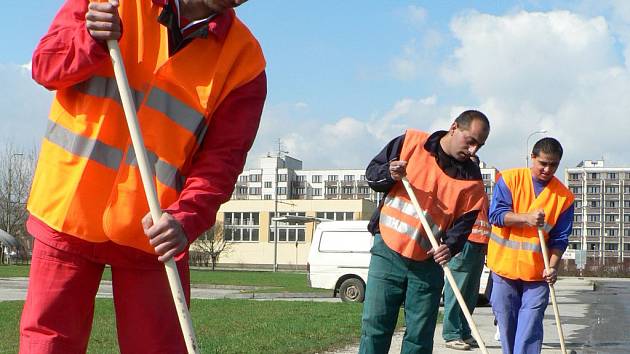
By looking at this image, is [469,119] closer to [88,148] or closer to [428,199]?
[428,199]

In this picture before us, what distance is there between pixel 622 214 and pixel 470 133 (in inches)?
5956

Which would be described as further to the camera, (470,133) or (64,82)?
(470,133)

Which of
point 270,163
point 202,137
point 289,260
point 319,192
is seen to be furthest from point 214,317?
point 319,192

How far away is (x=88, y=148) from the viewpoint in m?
2.85

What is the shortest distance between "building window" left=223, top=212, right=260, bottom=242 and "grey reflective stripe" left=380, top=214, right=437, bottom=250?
8630 cm

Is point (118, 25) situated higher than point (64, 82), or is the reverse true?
point (118, 25)

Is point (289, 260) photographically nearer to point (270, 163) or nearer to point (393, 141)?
point (270, 163)

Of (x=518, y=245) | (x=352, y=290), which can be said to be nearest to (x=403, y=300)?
(x=518, y=245)

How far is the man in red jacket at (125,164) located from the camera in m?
2.80

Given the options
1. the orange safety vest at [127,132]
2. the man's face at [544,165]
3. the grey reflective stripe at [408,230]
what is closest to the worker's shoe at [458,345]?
the man's face at [544,165]

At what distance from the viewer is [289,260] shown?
8456cm

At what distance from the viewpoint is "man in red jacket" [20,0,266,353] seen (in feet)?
9.20

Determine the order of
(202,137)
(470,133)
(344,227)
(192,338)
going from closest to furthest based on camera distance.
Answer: (192,338)
(202,137)
(470,133)
(344,227)

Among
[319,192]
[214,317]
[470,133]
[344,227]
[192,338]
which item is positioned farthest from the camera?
[319,192]
